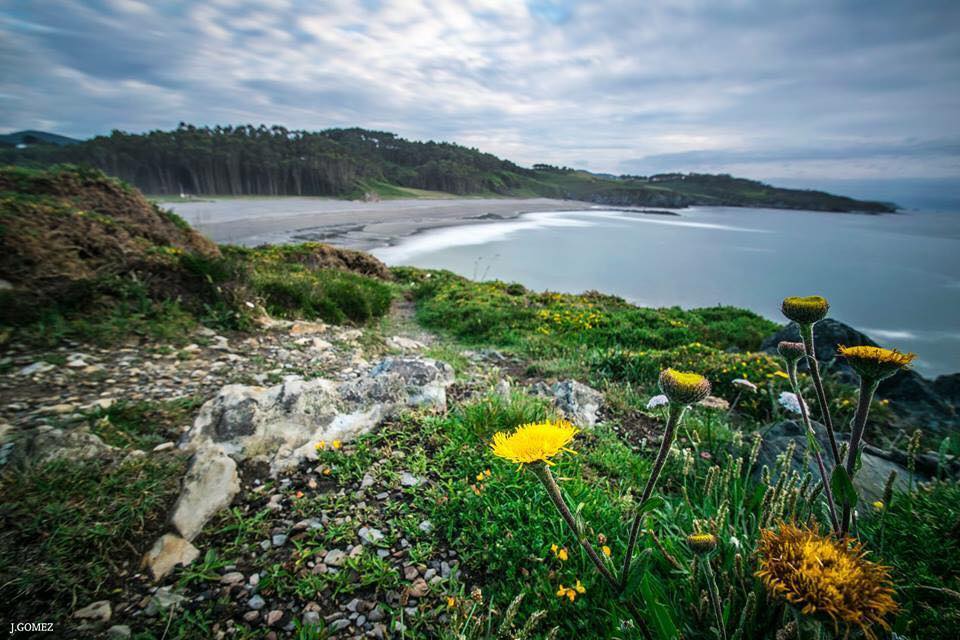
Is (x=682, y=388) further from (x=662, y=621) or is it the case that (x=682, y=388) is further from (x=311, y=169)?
(x=311, y=169)

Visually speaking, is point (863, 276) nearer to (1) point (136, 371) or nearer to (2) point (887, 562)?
(2) point (887, 562)

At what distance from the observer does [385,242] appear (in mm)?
25938

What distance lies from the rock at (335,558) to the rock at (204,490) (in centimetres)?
78

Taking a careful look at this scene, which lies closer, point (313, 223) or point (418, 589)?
point (418, 589)

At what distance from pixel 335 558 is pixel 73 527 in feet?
4.30

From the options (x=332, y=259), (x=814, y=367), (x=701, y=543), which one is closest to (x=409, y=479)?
(x=701, y=543)

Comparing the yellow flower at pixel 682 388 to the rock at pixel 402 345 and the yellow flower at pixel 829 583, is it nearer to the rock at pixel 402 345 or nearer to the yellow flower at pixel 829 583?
the yellow flower at pixel 829 583

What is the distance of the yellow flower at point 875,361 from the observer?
1.36m

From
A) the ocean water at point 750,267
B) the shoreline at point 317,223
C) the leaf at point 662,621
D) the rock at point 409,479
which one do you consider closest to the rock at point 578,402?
the rock at point 409,479

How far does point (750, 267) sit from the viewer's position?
80.4 feet

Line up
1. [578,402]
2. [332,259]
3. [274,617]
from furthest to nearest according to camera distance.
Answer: [332,259], [578,402], [274,617]

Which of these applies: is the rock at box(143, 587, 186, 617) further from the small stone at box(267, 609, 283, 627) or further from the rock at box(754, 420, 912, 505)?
the rock at box(754, 420, 912, 505)

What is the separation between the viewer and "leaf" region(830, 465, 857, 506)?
1.26 m

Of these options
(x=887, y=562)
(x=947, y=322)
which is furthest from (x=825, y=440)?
(x=947, y=322)
